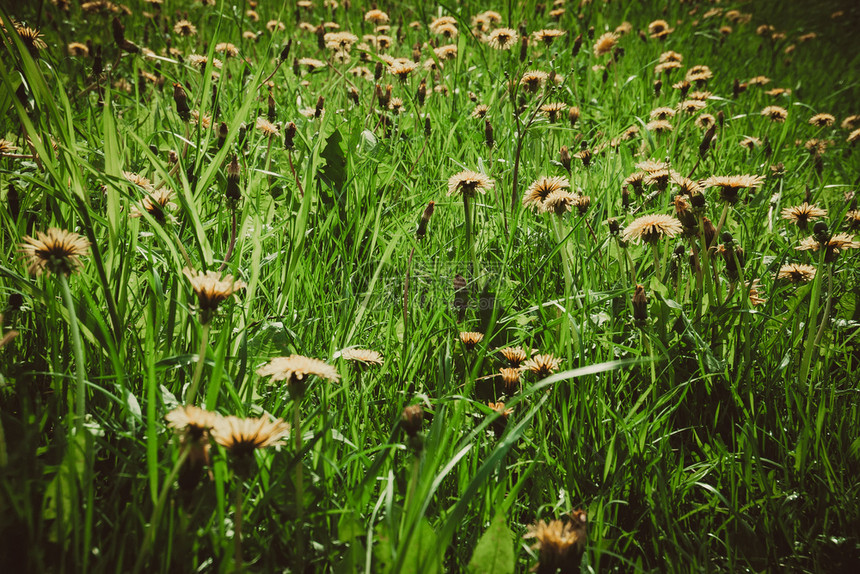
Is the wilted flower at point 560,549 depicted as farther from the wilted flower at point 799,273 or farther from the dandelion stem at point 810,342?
the wilted flower at point 799,273

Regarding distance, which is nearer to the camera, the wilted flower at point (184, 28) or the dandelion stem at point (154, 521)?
the dandelion stem at point (154, 521)

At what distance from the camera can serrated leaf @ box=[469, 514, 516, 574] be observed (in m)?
0.74

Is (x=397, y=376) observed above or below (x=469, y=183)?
below

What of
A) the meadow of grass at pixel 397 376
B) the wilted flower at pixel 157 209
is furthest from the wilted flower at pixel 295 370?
the wilted flower at pixel 157 209

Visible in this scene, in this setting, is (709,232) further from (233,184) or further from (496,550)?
(233,184)

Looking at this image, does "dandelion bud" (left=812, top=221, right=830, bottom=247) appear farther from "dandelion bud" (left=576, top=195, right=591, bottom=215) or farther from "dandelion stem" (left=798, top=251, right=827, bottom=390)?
"dandelion bud" (left=576, top=195, right=591, bottom=215)

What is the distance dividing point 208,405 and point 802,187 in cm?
272

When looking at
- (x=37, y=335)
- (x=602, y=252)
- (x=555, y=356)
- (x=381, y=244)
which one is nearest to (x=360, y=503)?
(x=555, y=356)

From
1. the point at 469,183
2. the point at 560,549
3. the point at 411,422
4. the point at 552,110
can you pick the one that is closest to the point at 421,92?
the point at 552,110

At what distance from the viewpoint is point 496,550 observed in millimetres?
Answer: 742

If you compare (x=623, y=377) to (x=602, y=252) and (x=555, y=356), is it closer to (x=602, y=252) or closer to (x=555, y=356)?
(x=555, y=356)

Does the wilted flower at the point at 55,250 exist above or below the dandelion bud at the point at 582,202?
above

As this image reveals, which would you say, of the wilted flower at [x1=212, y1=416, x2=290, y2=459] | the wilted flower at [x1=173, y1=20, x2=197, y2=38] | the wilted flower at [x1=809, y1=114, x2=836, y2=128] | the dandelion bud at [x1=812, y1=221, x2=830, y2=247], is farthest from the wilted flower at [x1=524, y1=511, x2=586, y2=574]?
the wilted flower at [x1=173, y1=20, x2=197, y2=38]

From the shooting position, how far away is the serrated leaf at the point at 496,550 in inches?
29.0
